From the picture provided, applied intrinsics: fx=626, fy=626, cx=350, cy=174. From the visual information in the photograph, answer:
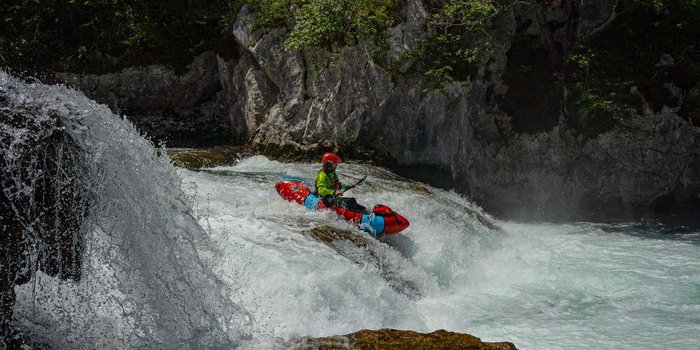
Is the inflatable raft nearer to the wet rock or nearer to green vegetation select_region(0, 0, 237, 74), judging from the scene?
the wet rock

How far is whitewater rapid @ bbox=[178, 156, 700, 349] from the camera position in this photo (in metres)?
6.19

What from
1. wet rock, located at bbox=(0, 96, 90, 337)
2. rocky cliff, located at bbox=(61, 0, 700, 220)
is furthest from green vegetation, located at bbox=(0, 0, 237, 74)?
wet rock, located at bbox=(0, 96, 90, 337)

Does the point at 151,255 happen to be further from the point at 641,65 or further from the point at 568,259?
the point at 641,65

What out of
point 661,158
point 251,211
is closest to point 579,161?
point 661,158

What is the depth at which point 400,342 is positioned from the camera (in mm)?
4027

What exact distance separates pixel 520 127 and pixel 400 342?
29.1 ft

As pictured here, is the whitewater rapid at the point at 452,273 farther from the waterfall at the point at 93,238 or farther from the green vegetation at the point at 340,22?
the green vegetation at the point at 340,22

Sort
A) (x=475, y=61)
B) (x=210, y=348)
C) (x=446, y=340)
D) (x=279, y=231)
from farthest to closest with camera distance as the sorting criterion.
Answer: (x=475, y=61) → (x=279, y=231) → (x=210, y=348) → (x=446, y=340)

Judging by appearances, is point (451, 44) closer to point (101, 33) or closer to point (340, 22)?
point (340, 22)

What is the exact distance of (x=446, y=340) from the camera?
4.05 metres

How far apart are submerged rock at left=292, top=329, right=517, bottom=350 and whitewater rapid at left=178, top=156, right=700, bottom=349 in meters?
0.63

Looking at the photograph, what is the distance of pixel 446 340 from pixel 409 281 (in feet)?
11.8

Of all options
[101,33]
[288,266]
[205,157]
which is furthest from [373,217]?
[101,33]

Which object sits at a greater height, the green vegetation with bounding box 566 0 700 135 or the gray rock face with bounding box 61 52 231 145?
the green vegetation with bounding box 566 0 700 135
